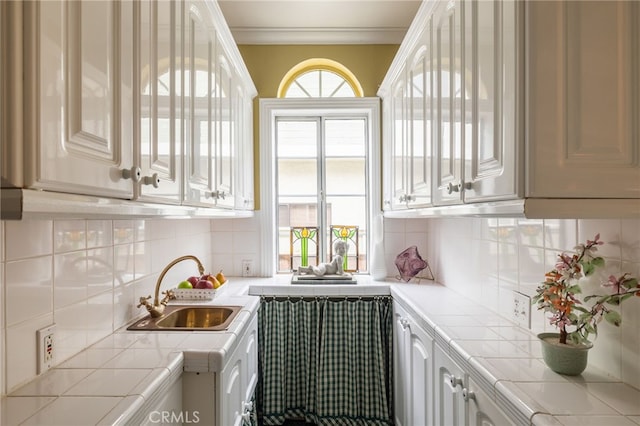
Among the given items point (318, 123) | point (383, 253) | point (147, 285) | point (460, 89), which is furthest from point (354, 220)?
point (460, 89)

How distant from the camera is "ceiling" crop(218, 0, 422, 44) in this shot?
8.07 ft

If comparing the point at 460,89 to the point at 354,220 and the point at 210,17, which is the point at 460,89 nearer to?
the point at 210,17

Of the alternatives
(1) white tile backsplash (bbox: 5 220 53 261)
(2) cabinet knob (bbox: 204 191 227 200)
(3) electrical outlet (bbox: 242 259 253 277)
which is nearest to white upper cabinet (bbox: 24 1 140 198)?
(1) white tile backsplash (bbox: 5 220 53 261)

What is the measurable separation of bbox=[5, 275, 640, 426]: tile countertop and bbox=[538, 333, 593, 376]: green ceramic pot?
0.07ft

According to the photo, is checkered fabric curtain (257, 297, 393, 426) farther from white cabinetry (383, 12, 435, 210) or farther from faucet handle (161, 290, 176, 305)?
white cabinetry (383, 12, 435, 210)

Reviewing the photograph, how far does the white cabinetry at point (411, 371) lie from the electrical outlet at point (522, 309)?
Answer: 36 cm

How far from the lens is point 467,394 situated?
4.04 feet

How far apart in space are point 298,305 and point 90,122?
1843 mm

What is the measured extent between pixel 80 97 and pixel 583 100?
1.12 m

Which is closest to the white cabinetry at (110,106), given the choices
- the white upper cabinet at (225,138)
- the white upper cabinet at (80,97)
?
the white upper cabinet at (80,97)

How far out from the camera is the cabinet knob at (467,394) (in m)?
1.21

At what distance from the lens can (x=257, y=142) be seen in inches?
114

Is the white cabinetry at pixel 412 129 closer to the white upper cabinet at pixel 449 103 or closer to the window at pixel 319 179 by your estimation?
the white upper cabinet at pixel 449 103

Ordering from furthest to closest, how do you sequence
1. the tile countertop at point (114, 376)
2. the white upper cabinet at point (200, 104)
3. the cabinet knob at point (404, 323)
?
the cabinet knob at point (404, 323)
the white upper cabinet at point (200, 104)
the tile countertop at point (114, 376)
